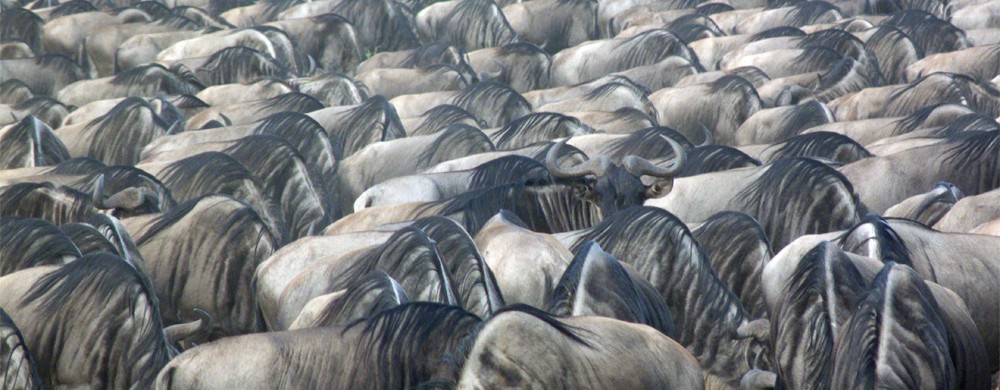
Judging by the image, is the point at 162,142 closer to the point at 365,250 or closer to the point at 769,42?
the point at 365,250

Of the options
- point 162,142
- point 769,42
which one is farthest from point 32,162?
point 769,42

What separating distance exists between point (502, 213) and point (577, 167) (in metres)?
1.51

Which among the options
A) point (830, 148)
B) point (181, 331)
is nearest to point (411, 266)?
point (181, 331)

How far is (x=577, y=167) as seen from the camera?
28.0ft

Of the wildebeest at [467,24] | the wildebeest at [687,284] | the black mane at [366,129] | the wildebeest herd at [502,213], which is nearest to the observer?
the wildebeest herd at [502,213]

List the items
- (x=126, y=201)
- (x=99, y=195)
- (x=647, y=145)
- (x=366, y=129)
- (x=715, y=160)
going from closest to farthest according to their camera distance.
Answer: (x=99, y=195), (x=126, y=201), (x=715, y=160), (x=647, y=145), (x=366, y=129)

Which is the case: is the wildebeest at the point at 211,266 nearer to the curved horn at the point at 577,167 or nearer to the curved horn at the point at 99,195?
the curved horn at the point at 99,195

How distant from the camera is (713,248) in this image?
284 inches

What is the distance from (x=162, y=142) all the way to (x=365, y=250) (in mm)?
5183

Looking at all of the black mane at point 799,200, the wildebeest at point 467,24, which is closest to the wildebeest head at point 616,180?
the black mane at point 799,200

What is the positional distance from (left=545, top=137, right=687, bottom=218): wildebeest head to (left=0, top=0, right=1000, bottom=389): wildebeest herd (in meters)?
0.02

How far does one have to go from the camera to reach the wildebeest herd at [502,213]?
489 cm

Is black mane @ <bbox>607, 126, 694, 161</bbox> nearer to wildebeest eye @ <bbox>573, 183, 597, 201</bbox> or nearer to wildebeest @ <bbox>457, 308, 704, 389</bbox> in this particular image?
wildebeest eye @ <bbox>573, 183, 597, 201</bbox>

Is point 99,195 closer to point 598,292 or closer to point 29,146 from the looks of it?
point 29,146
